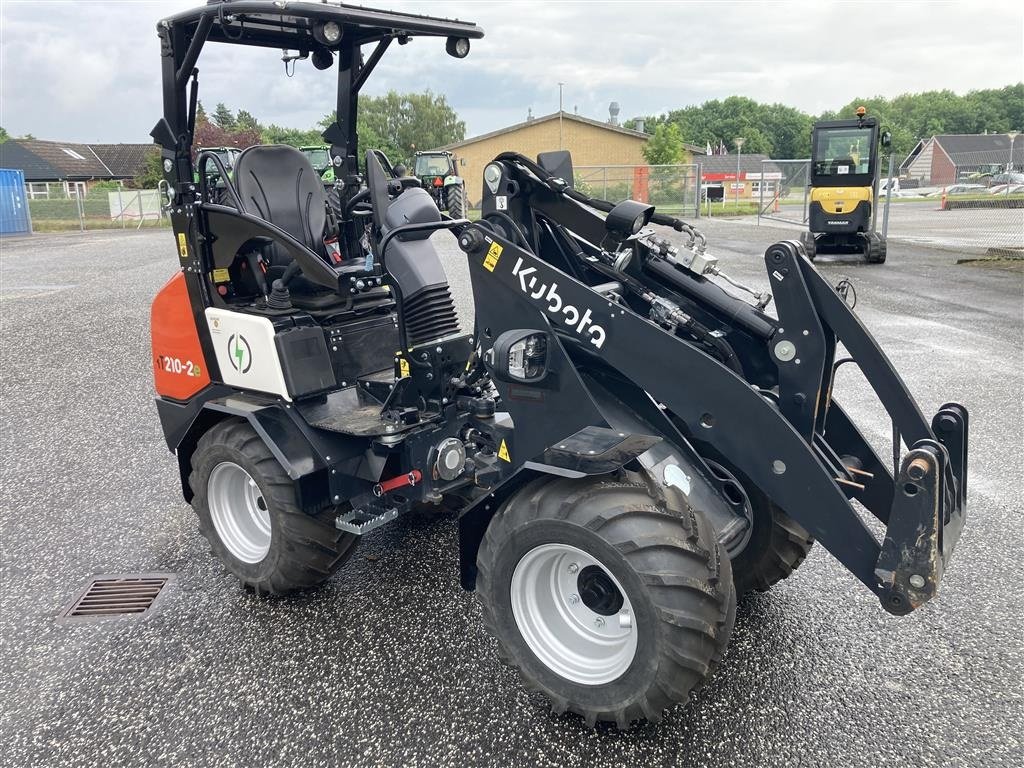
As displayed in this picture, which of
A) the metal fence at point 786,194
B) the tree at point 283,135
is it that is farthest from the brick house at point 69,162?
the metal fence at point 786,194

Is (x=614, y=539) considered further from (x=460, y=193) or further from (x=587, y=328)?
(x=460, y=193)

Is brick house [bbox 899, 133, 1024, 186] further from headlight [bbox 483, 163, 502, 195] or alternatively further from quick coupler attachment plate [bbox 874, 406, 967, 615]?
quick coupler attachment plate [bbox 874, 406, 967, 615]

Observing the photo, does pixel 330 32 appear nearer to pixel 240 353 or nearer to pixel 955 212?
pixel 240 353

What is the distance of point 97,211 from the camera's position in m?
33.4

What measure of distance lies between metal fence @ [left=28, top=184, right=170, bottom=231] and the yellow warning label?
3149cm

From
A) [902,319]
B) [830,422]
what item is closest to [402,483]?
[830,422]

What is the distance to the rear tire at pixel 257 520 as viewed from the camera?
3766 mm

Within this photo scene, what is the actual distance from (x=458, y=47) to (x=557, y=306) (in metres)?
1.82

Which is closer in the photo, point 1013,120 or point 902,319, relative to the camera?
point 902,319

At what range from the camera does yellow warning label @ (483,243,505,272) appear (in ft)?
10.5

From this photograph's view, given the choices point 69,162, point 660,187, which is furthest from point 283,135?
point 660,187

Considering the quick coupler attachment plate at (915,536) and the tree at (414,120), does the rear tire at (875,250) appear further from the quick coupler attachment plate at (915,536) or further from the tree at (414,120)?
the tree at (414,120)

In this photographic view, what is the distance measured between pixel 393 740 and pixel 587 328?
173 cm

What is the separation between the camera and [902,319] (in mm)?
10727
